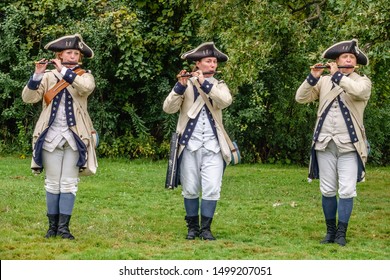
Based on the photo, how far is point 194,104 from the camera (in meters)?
9.27

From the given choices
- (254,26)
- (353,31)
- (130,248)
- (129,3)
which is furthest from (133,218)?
(129,3)

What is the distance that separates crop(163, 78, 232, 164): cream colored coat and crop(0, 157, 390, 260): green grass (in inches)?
40.1

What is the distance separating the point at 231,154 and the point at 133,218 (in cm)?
209

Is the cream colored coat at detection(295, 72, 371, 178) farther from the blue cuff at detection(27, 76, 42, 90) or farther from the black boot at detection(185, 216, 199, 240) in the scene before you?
the blue cuff at detection(27, 76, 42, 90)

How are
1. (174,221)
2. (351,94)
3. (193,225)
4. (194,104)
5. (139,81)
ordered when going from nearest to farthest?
(351,94) → (194,104) → (193,225) → (174,221) → (139,81)

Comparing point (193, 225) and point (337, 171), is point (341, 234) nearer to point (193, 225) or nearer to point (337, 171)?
point (337, 171)

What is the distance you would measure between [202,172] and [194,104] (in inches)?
27.6

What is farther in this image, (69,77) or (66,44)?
(66,44)

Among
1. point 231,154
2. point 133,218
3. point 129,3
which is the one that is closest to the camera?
point 231,154

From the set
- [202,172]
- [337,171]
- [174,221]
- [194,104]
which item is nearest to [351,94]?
[337,171]

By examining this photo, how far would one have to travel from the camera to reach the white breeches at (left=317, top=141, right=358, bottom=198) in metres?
9.07

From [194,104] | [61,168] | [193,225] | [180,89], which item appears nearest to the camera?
[61,168]

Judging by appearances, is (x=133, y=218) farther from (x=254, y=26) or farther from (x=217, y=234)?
(x=254, y=26)

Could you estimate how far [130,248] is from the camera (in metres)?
8.66
